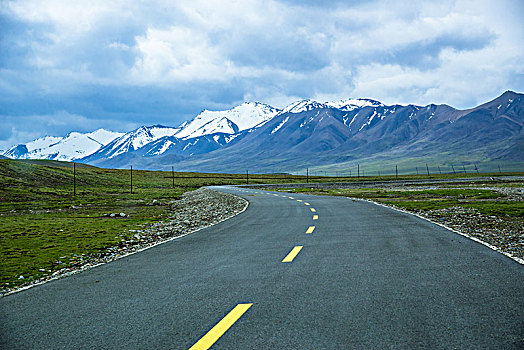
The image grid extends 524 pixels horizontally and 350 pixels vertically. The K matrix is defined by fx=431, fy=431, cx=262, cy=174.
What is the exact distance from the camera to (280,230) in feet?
49.9

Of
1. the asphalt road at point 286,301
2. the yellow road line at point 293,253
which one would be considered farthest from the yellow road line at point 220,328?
the yellow road line at point 293,253

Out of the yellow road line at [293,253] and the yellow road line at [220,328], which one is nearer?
the yellow road line at [220,328]

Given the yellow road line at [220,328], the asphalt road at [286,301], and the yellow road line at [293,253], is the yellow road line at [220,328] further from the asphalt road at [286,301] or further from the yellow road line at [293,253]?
the yellow road line at [293,253]

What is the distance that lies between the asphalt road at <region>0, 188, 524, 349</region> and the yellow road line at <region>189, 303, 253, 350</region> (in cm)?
3

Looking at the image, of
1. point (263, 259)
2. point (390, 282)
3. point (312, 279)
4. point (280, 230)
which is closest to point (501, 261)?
point (390, 282)

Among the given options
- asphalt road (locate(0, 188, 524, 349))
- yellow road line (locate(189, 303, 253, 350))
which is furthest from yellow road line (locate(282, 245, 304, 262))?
yellow road line (locate(189, 303, 253, 350))

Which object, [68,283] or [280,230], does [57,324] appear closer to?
[68,283]

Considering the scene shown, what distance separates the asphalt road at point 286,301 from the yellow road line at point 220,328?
0.03 metres

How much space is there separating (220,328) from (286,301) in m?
1.34

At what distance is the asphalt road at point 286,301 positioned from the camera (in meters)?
4.98

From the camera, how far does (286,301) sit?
629 cm

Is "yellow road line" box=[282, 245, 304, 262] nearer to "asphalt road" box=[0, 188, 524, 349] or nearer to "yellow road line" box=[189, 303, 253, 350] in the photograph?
"asphalt road" box=[0, 188, 524, 349]

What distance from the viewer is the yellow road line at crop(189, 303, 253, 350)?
479 centimetres

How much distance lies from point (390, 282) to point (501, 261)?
3215 millimetres
